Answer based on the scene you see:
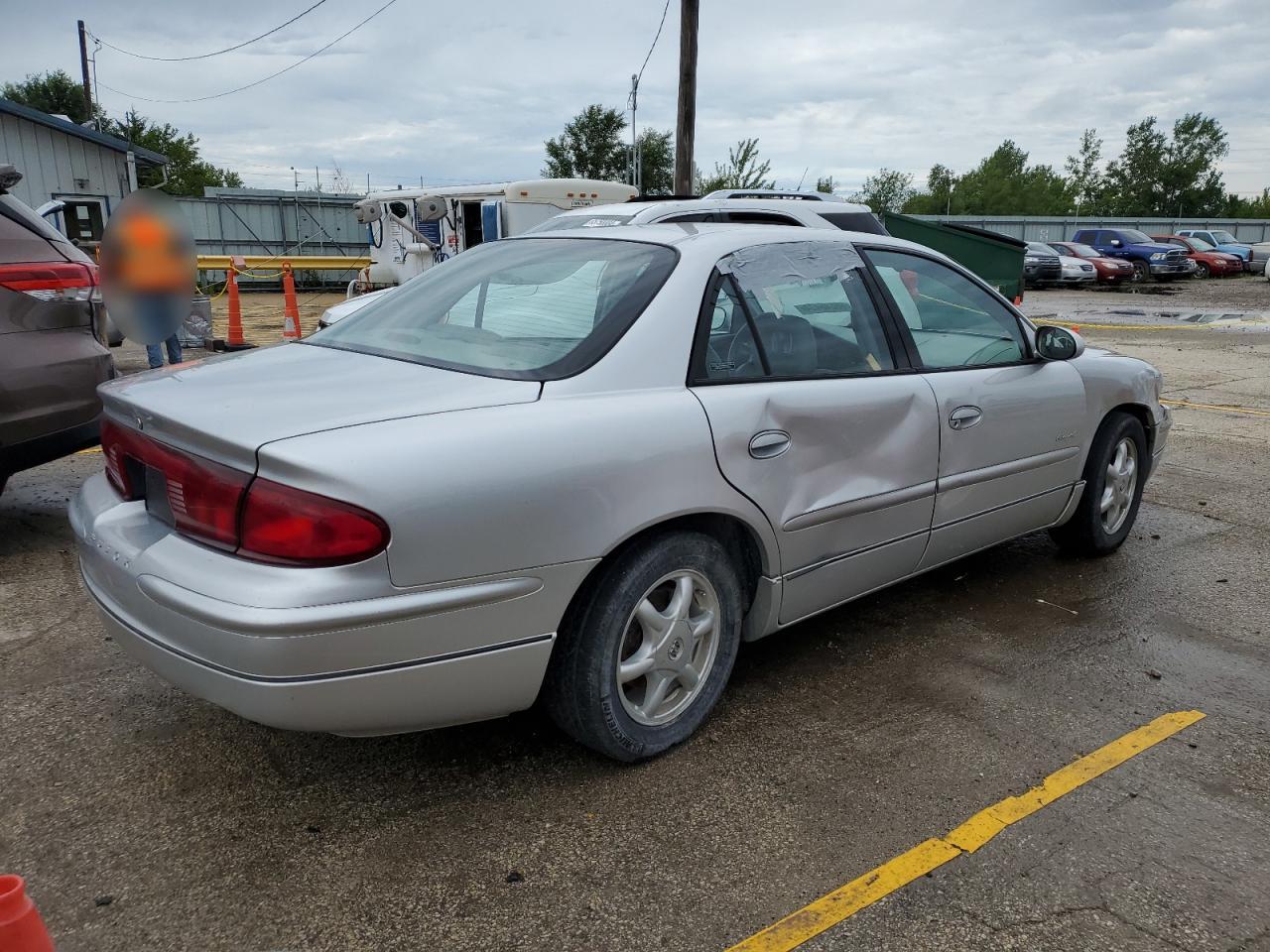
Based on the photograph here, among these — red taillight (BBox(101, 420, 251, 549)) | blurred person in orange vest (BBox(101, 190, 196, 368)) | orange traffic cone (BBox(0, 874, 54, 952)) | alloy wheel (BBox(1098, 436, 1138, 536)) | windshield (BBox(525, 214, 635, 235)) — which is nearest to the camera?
orange traffic cone (BBox(0, 874, 54, 952))

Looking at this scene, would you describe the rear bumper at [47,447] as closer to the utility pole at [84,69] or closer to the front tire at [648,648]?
the front tire at [648,648]

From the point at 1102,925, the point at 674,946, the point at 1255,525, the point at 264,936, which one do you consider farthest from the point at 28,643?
the point at 1255,525

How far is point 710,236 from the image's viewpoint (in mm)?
3166

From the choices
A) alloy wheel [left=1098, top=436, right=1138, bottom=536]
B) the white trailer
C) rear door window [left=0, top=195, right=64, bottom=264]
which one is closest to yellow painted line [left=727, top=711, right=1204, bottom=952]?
alloy wheel [left=1098, top=436, right=1138, bottom=536]

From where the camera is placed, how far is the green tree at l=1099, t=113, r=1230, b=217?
70.6 m

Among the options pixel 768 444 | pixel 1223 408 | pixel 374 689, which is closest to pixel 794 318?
pixel 768 444

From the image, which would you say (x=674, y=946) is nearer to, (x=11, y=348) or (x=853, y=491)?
(x=853, y=491)

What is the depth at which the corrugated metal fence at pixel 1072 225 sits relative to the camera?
42719 millimetres

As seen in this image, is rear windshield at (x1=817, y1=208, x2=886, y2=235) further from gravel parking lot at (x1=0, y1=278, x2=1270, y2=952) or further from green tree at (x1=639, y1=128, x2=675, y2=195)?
green tree at (x1=639, y1=128, x2=675, y2=195)

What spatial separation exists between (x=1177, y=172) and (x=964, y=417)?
8064 cm

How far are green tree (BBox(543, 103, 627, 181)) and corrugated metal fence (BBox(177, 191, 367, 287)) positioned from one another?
18231 millimetres

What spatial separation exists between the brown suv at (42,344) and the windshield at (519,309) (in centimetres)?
168

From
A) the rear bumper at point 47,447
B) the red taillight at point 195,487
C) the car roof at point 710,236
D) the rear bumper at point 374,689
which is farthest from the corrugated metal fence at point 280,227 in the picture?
the rear bumper at point 374,689

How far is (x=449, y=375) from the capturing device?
265 cm
